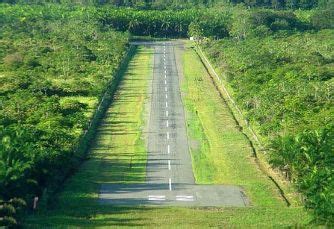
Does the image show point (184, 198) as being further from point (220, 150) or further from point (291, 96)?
point (291, 96)

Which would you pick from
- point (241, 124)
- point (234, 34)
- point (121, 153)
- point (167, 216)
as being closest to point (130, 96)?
point (241, 124)

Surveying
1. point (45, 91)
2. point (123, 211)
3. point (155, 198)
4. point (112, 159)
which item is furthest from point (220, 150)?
point (45, 91)

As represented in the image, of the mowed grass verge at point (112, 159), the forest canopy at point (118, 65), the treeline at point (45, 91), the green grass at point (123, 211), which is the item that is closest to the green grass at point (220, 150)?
the green grass at point (123, 211)

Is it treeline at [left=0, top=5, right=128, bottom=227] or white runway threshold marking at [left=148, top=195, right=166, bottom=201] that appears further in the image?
white runway threshold marking at [left=148, top=195, right=166, bottom=201]

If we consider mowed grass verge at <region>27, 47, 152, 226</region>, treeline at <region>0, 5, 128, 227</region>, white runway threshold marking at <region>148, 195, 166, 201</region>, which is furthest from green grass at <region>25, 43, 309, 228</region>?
white runway threshold marking at <region>148, 195, 166, 201</region>

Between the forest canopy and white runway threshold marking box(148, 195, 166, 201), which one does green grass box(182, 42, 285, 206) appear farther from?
white runway threshold marking box(148, 195, 166, 201)

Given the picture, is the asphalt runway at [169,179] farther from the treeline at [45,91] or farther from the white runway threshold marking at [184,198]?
the treeline at [45,91]

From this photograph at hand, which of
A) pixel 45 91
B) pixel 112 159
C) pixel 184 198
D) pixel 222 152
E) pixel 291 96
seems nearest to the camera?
pixel 184 198
